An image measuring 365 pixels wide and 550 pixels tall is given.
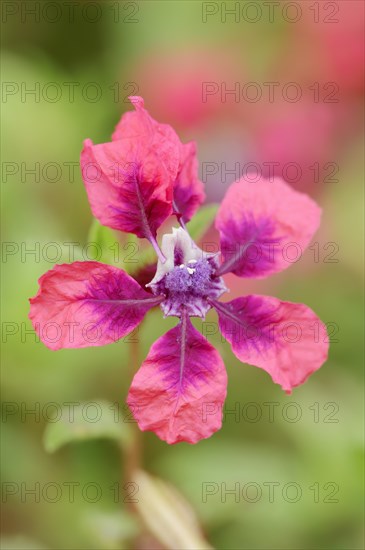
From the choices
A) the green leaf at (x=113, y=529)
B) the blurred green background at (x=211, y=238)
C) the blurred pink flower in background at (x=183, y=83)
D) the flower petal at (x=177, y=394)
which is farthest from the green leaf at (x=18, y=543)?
the blurred pink flower in background at (x=183, y=83)

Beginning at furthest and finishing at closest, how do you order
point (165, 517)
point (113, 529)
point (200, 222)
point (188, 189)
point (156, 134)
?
1. point (113, 529)
2. point (165, 517)
3. point (200, 222)
4. point (188, 189)
5. point (156, 134)

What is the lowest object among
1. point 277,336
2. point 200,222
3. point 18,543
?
point 18,543

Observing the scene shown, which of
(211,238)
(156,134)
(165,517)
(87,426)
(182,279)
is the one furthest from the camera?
(211,238)

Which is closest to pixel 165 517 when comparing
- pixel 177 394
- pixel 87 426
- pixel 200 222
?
pixel 87 426

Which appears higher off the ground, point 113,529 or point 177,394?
point 177,394

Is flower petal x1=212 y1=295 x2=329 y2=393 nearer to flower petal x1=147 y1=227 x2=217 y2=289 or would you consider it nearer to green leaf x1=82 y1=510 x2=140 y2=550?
flower petal x1=147 y1=227 x2=217 y2=289

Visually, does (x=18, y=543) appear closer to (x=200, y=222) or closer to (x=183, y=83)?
(x=200, y=222)

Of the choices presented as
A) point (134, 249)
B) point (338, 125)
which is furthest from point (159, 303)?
point (338, 125)

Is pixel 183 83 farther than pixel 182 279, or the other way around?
pixel 183 83
